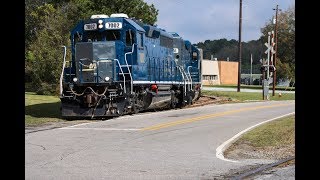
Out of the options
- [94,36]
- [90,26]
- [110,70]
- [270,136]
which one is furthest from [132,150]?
[90,26]

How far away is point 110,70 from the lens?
62.3 feet

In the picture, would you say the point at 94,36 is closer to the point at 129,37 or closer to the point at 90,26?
the point at 90,26

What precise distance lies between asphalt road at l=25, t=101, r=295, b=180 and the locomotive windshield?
402 cm

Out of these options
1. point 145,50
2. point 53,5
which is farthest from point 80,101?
point 53,5

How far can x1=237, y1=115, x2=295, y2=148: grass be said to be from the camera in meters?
12.2

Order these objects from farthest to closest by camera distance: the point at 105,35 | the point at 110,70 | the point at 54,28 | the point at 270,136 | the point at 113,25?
1. the point at 54,28
2. the point at 105,35
3. the point at 113,25
4. the point at 110,70
5. the point at 270,136

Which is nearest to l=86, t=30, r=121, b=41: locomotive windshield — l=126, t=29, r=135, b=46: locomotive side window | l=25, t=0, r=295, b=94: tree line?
l=126, t=29, r=135, b=46: locomotive side window

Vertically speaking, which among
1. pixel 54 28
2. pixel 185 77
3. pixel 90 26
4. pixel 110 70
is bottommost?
pixel 185 77

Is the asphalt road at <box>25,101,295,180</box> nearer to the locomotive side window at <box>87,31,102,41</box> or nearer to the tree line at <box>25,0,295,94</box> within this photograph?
the locomotive side window at <box>87,31,102,41</box>

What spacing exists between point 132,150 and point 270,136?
191 inches

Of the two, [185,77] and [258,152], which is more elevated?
[185,77]
